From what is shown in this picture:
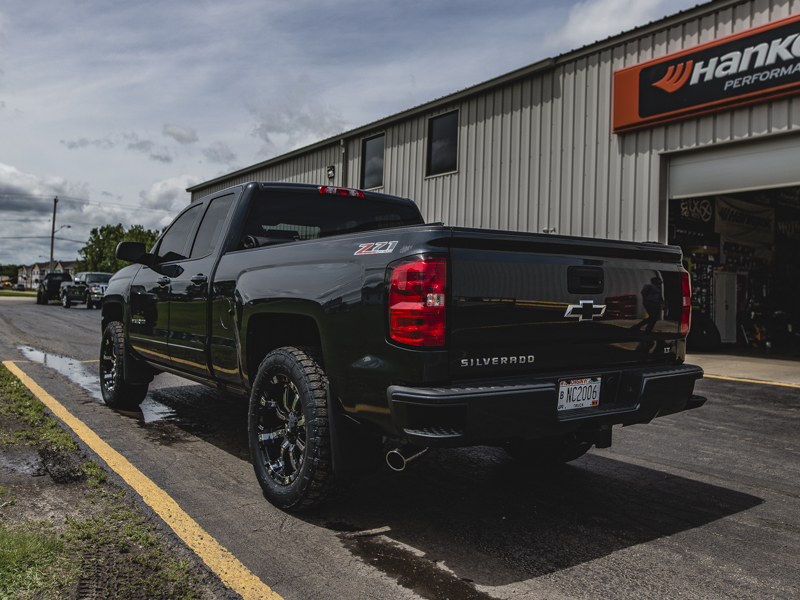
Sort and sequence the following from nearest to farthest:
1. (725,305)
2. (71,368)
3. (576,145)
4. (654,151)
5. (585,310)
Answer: (585,310)
(71,368)
(654,151)
(576,145)
(725,305)

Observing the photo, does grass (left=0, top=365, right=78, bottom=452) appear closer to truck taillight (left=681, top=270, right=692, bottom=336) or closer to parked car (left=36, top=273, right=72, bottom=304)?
truck taillight (left=681, top=270, right=692, bottom=336)

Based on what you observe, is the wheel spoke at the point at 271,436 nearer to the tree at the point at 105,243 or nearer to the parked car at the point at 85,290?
the parked car at the point at 85,290

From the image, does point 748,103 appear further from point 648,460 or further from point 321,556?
point 321,556

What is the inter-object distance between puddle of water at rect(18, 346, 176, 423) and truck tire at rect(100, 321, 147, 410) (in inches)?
6.5

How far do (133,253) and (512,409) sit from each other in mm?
3759

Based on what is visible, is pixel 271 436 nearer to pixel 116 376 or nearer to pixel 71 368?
pixel 116 376

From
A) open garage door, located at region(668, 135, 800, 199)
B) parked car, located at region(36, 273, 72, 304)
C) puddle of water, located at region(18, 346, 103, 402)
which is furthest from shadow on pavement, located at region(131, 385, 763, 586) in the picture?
parked car, located at region(36, 273, 72, 304)

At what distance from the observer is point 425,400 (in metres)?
2.67

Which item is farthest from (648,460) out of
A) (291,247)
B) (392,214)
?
(291,247)

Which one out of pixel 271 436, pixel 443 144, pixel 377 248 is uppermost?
pixel 443 144

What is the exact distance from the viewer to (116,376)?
5.97 meters

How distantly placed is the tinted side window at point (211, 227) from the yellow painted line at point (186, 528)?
1580 millimetres

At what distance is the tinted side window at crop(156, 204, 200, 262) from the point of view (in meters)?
5.23

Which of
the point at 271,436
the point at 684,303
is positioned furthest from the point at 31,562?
the point at 684,303
